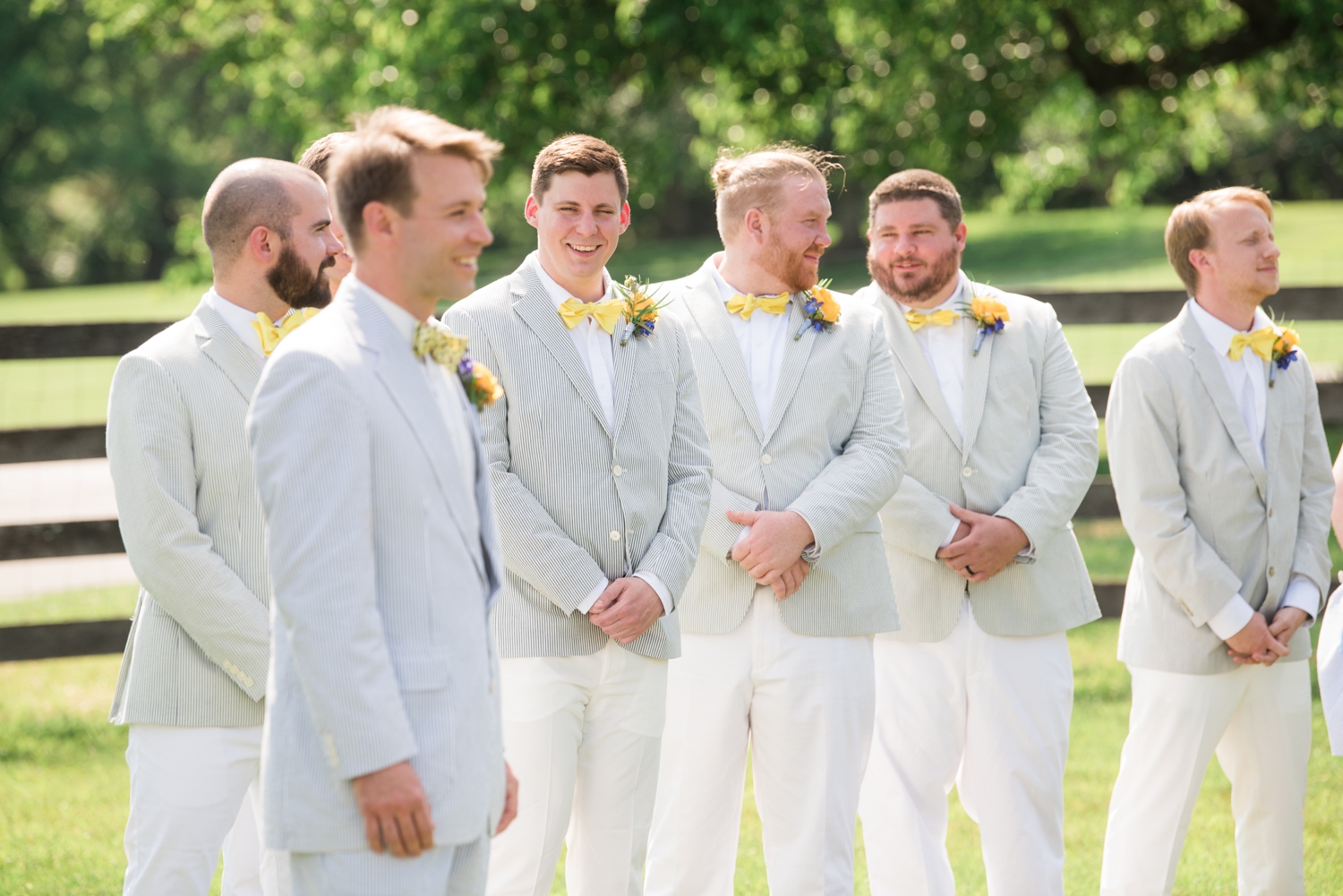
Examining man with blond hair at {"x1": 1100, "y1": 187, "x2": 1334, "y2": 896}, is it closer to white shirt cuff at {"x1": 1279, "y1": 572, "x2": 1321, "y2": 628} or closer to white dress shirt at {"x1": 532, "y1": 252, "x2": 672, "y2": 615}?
white shirt cuff at {"x1": 1279, "y1": 572, "x2": 1321, "y2": 628}

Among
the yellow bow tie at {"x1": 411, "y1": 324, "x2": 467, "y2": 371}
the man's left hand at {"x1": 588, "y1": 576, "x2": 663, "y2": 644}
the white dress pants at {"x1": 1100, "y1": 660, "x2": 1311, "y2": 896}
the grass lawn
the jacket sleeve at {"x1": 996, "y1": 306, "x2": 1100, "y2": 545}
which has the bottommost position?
the grass lawn

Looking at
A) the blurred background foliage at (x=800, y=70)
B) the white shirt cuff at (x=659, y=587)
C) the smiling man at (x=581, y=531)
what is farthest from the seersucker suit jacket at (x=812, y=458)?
the blurred background foliage at (x=800, y=70)

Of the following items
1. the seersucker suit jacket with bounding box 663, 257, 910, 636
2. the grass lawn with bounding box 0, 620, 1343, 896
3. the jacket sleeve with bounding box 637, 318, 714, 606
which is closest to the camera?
the jacket sleeve with bounding box 637, 318, 714, 606

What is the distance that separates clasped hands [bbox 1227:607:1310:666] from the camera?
4.46m

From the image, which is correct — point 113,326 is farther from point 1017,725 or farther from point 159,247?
point 159,247

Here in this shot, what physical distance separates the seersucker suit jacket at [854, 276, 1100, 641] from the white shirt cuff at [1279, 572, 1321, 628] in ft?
2.09

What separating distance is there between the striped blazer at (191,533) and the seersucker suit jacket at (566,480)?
0.69 m

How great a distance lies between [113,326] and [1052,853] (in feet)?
18.4

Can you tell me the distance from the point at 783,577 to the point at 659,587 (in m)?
0.52

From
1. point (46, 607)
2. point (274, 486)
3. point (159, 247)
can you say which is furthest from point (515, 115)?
point (159, 247)

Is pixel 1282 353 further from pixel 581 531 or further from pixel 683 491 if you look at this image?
pixel 581 531

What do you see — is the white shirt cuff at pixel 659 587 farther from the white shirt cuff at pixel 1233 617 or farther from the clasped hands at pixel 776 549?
the white shirt cuff at pixel 1233 617

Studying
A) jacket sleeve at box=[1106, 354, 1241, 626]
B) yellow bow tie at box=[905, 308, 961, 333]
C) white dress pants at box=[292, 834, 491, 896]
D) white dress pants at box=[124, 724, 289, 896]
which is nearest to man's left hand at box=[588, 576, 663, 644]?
white dress pants at box=[124, 724, 289, 896]

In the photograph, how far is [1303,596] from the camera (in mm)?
4605
